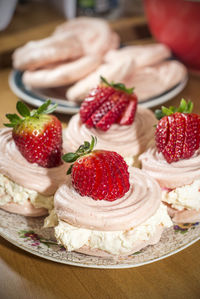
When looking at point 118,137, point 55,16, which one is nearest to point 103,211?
point 118,137

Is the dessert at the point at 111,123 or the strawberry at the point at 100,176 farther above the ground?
the strawberry at the point at 100,176

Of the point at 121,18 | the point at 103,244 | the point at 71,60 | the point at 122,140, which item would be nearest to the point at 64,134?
the point at 122,140

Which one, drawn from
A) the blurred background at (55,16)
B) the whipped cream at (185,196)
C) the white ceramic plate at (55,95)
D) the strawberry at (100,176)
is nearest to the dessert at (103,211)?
the strawberry at (100,176)

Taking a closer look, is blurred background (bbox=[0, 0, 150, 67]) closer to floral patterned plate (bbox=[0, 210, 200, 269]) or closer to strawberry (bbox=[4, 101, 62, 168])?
strawberry (bbox=[4, 101, 62, 168])

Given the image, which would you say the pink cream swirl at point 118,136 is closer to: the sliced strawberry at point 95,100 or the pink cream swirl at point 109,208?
the sliced strawberry at point 95,100

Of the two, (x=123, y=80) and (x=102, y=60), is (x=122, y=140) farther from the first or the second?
(x=102, y=60)

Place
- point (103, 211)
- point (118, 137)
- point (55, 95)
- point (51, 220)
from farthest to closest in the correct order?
point (55, 95), point (118, 137), point (51, 220), point (103, 211)

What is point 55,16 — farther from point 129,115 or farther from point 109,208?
point 109,208

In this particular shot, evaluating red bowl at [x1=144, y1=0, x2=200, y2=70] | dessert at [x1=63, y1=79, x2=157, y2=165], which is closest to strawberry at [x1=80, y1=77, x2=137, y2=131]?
dessert at [x1=63, y1=79, x2=157, y2=165]
